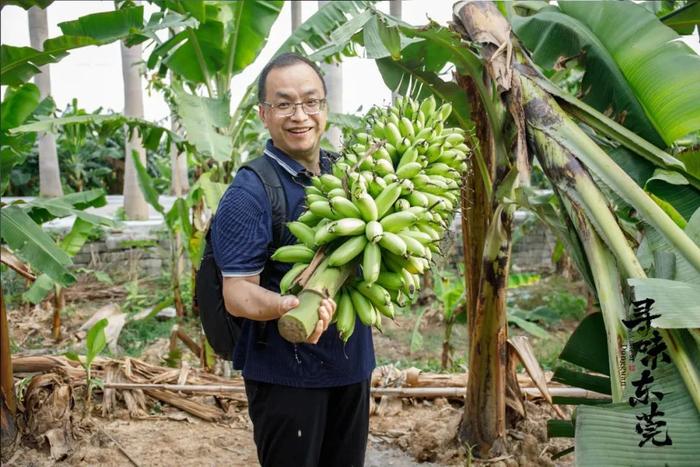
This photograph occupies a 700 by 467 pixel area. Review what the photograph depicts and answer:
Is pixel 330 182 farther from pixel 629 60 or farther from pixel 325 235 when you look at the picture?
pixel 629 60

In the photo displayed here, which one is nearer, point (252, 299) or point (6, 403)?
point (252, 299)

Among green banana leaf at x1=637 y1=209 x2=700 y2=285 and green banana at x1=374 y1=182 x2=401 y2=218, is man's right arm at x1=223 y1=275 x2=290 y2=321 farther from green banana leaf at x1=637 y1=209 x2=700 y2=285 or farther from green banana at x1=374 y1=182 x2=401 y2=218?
green banana leaf at x1=637 y1=209 x2=700 y2=285

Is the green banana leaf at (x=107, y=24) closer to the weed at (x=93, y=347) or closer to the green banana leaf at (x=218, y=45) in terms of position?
the green banana leaf at (x=218, y=45)

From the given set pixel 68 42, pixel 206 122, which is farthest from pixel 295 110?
pixel 206 122

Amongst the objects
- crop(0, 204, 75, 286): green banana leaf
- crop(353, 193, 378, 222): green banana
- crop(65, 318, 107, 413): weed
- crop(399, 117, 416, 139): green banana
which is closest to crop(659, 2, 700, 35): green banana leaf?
crop(399, 117, 416, 139): green banana

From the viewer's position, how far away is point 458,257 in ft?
30.3

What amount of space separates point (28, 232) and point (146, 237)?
4.90 metres

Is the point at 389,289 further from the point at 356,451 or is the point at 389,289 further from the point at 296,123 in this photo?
the point at 356,451

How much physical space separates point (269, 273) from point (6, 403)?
224 centimetres

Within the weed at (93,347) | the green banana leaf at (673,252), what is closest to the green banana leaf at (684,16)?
the green banana leaf at (673,252)

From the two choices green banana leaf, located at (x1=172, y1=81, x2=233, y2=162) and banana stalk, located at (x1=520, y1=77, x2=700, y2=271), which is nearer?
banana stalk, located at (x1=520, y1=77, x2=700, y2=271)

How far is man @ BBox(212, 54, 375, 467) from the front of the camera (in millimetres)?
1670

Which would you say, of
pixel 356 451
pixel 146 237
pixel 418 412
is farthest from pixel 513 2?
pixel 146 237

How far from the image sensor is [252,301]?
1.53m
